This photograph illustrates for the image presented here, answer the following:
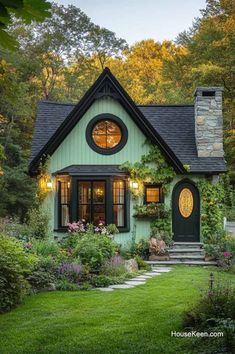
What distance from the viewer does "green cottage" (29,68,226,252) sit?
14.9 m

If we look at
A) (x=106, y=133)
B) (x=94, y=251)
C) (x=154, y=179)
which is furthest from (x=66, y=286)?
(x=106, y=133)

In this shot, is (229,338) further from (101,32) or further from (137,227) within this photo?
(101,32)

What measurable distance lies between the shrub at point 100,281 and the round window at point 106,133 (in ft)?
20.9

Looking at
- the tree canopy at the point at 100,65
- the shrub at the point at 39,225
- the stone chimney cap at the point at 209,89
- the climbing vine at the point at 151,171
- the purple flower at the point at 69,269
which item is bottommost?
the purple flower at the point at 69,269

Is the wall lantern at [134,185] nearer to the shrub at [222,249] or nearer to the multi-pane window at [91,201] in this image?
the multi-pane window at [91,201]

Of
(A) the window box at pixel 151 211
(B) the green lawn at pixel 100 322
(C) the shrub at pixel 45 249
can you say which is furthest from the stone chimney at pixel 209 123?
(B) the green lawn at pixel 100 322

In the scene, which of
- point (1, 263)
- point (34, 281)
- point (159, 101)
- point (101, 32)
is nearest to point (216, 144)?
point (34, 281)

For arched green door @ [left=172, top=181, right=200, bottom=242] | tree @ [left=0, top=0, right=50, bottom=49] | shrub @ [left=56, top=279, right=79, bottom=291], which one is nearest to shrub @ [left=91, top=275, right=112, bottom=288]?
shrub @ [left=56, top=279, right=79, bottom=291]

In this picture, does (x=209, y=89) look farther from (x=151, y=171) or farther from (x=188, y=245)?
(x=188, y=245)

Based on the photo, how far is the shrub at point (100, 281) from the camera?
32.1 ft

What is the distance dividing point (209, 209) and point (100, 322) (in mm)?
9418

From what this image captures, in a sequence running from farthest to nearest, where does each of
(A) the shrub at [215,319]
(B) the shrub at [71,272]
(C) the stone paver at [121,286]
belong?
(B) the shrub at [71,272] < (C) the stone paver at [121,286] < (A) the shrub at [215,319]

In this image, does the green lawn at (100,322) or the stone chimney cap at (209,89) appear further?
the stone chimney cap at (209,89)

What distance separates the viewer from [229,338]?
16.3 ft
